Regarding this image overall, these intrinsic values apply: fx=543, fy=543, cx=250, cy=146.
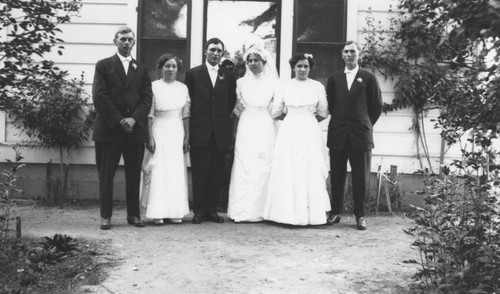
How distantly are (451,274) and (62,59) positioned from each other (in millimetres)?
6020

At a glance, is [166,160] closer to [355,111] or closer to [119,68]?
[119,68]

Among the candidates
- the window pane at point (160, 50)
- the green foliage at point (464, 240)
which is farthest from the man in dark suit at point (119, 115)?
the green foliage at point (464, 240)

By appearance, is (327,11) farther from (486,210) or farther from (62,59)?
(486,210)

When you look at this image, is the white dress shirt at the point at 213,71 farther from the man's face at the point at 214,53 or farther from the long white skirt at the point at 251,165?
the long white skirt at the point at 251,165

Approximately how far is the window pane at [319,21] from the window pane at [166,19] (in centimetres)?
164

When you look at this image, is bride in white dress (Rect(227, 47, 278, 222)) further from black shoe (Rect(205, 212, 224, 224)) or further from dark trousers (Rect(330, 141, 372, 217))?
dark trousers (Rect(330, 141, 372, 217))

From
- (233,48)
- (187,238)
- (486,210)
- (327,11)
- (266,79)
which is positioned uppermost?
(327,11)

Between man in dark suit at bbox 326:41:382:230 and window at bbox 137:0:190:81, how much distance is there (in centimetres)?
244

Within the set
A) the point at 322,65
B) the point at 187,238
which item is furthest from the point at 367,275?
the point at 322,65

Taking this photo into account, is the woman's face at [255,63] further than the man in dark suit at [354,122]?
Yes

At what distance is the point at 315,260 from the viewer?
471 centimetres

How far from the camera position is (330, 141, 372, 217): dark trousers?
20.2ft

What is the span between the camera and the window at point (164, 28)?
25.0 feet

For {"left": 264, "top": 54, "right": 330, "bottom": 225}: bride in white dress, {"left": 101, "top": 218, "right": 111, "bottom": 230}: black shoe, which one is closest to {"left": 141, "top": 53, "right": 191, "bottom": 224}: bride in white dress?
{"left": 101, "top": 218, "right": 111, "bottom": 230}: black shoe
